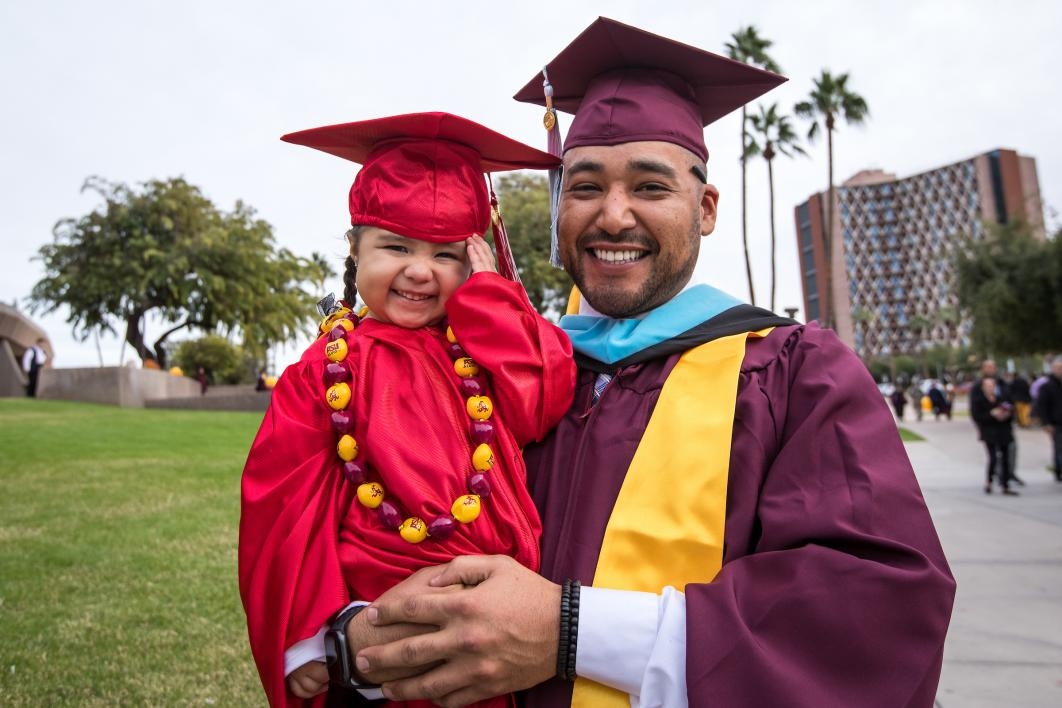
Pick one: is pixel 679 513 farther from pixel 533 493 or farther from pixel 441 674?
pixel 441 674

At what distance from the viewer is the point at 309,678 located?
5.15 ft

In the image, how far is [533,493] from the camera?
1835mm

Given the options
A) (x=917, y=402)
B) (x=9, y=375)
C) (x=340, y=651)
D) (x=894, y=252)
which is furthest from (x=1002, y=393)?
(x=894, y=252)

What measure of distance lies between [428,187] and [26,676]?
11.1ft

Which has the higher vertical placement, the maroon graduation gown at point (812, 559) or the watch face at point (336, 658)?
the maroon graduation gown at point (812, 559)

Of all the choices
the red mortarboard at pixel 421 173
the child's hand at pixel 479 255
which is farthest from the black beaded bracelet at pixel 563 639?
the red mortarboard at pixel 421 173

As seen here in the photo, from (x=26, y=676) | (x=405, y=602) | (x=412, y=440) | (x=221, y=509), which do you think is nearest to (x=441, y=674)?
(x=405, y=602)

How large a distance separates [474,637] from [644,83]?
59.4 inches

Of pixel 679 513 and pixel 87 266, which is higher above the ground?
pixel 87 266

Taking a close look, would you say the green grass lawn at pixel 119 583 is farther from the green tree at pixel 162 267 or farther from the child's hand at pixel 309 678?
the green tree at pixel 162 267

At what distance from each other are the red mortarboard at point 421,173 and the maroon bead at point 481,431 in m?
0.48

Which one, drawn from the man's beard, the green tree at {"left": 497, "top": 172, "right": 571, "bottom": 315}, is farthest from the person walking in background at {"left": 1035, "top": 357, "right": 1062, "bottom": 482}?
the green tree at {"left": 497, "top": 172, "right": 571, "bottom": 315}

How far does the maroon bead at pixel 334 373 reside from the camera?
175 centimetres

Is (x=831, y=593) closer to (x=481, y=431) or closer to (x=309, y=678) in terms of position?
(x=481, y=431)
